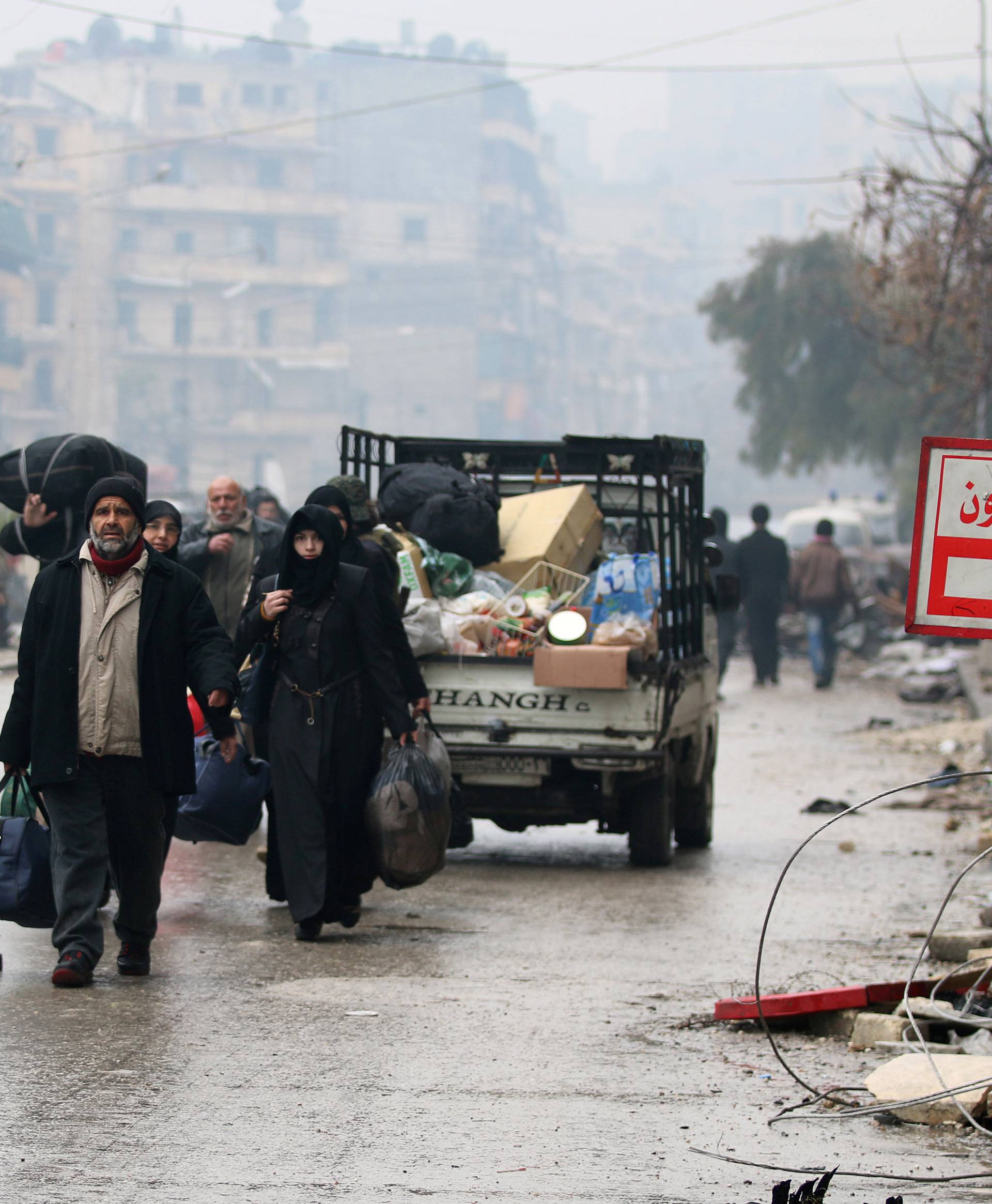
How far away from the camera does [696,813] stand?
10.8 metres

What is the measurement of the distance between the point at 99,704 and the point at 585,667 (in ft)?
10.7

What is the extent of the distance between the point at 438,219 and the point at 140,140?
71.3ft

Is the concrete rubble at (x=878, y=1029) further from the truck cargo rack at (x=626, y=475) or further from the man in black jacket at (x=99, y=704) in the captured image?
the truck cargo rack at (x=626, y=475)

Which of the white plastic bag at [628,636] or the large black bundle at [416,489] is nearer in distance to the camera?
the white plastic bag at [628,636]

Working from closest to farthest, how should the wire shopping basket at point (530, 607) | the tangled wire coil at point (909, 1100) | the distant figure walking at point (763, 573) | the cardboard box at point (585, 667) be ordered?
the tangled wire coil at point (909, 1100)
the cardboard box at point (585, 667)
the wire shopping basket at point (530, 607)
the distant figure walking at point (763, 573)

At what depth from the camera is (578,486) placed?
34.8 ft

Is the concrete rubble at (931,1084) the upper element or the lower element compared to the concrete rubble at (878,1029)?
upper

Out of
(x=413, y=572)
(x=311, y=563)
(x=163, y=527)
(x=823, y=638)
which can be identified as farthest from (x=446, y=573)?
(x=823, y=638)

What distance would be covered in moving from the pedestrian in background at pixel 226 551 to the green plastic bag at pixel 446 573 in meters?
0.85

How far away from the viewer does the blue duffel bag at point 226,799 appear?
7336 mm

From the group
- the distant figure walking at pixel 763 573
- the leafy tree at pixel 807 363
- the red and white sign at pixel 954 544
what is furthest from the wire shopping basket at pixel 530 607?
the leafy tree at pixel 807 363

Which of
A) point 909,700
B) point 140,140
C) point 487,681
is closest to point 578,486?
point 487,681

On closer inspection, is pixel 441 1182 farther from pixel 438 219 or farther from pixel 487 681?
pixel 438 219

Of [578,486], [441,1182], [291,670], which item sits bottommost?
[441,1182]
